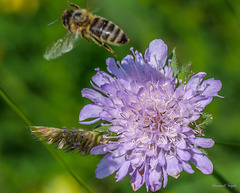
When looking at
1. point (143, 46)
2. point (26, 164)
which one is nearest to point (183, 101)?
point (143, 46)

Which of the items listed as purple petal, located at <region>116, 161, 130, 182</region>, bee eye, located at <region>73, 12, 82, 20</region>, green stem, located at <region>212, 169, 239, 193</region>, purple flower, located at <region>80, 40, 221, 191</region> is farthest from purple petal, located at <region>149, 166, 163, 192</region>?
bee eye, located at <region>73, 12, 82, 20</region>

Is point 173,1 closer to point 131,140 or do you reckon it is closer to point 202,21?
point 202,21

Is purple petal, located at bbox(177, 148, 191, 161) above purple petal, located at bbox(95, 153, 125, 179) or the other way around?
above

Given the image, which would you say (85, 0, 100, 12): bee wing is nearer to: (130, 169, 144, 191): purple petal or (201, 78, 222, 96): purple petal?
(201, 78, 222, 96): purple petal

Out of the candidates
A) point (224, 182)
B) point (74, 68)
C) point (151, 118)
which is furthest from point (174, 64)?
point (74, 68)

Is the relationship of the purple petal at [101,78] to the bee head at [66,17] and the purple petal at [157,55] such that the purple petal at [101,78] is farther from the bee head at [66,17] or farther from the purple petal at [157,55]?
the bee head at [66,17]
